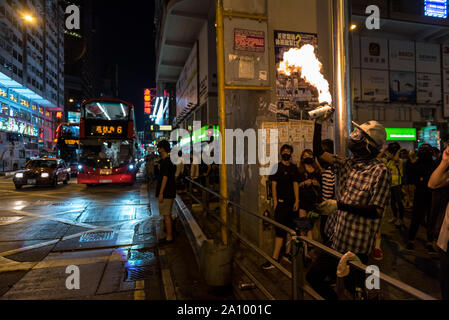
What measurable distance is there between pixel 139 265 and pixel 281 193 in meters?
2.72

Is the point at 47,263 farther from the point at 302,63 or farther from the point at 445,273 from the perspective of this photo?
the point at 302,63

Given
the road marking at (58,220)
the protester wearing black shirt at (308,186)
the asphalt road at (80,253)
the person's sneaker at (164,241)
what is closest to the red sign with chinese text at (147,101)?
the asphalt road at (80,253)

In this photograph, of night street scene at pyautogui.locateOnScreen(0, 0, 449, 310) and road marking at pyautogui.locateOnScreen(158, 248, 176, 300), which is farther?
road marking at pyautogui.locateOnScreen(158, 248, 176, 300)

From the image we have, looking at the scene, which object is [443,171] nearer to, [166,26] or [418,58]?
[166,26]

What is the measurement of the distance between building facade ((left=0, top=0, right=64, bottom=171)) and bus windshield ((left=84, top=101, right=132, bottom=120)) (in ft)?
84.6

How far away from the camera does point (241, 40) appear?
4.88 m

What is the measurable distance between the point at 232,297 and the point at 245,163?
282 cm

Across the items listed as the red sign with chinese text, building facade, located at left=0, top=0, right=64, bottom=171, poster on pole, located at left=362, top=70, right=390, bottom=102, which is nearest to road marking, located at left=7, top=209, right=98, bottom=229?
poster on pole, located at left=362, top=70, right=390, bottom=102

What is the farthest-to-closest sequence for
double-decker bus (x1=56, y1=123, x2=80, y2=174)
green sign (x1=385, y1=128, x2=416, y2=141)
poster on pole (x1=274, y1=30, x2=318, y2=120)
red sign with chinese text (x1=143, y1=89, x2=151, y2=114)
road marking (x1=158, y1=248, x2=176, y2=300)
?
1. red sign with chinese text (x1=143, y1=89, x2=151, y2=114)
2. double-decker bus (x1=56, y1=123, x2=80, y2=174)
3. green sign (x1=385, y1=128, x2=416, y2=141)
4. poster on pole (x1=274, y1=30, x2=318, y2=120)
5. road marking (x1=158, y1=248, x2=176, y2=300)

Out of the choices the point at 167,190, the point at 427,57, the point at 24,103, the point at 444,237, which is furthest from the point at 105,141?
the point at 24,103

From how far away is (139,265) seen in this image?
4715mm

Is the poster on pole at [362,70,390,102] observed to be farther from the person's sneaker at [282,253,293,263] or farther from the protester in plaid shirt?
the protester in plaid shirt

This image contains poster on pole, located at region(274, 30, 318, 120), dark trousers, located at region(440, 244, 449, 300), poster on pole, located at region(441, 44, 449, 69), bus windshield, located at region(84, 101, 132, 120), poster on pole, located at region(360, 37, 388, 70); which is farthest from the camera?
bus windshield, located at region(84, 101, 132, 120)

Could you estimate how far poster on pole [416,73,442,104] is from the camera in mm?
12898
